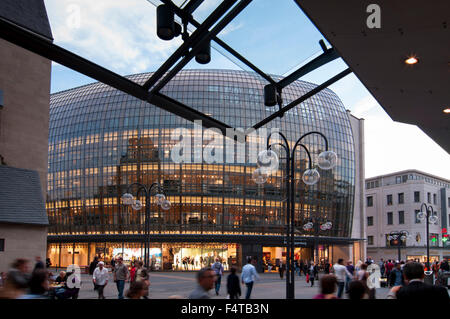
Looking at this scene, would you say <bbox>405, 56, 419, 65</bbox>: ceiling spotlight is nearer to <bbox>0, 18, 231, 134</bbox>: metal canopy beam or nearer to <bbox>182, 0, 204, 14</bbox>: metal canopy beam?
<bbox>0, 18, 231, 134</bbox>: metal canopy beam

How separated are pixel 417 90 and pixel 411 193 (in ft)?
262

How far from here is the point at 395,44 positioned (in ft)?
17.3

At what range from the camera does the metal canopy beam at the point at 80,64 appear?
135 inches

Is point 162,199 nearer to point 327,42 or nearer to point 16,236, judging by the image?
point 16,236

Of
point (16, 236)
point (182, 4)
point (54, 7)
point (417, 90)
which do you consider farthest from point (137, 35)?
point (16, 236)

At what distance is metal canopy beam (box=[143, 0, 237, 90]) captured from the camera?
134 inches

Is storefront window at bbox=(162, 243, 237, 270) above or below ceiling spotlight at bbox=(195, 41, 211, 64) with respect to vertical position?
below

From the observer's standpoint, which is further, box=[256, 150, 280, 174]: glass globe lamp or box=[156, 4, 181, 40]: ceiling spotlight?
box=[256, 150, 280, 174]: glass globe lamp

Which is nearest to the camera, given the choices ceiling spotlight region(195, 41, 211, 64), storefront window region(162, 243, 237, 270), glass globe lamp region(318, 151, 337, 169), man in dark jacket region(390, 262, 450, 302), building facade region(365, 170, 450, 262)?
ceiling spotlight region(195, 41, 211, 64)

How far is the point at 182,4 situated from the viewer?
3.59 meters

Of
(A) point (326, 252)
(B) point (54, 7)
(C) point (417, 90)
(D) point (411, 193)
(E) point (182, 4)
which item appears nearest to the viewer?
(B) point (54, 7)

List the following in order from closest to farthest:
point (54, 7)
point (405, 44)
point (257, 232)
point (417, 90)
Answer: point (54, 7) < point (405, 44) < point (417, 90) < point (257, 232)

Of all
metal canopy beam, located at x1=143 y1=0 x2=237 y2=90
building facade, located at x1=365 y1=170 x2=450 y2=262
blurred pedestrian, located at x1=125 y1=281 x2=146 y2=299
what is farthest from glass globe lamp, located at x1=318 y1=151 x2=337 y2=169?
building facade, located at x1=365 y1=170 x2=450 y2=262

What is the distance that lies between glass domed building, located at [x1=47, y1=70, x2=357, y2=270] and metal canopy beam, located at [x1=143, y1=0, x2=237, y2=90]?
57.5 metres
